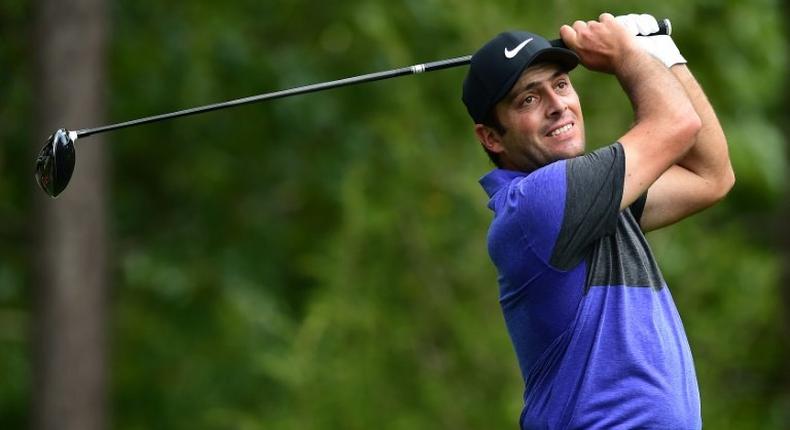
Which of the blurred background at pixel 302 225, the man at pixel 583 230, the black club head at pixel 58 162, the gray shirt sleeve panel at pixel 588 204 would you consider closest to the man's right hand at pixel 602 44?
the man at pixel 583 230

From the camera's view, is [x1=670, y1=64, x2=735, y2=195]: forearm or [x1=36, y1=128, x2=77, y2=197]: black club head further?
[x1=36, y1=128, x2=77, y2=197]: black club head

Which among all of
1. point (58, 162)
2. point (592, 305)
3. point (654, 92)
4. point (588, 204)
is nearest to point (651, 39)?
point (654, 92)

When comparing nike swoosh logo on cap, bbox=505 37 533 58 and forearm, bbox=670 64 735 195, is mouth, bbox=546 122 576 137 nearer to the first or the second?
nike swoosh logo on cap, bbox=505 37 533 58

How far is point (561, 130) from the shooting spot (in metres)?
4.01

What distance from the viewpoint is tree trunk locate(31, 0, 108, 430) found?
9.74m

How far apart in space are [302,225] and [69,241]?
8.17 ft

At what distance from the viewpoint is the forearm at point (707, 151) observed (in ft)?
14.0

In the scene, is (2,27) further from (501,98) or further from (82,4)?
(501,98)

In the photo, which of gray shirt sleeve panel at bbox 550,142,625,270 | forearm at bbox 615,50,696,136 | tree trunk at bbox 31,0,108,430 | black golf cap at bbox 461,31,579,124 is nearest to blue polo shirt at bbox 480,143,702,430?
gray shirt sleeve panel at bbox 550,142,625,270

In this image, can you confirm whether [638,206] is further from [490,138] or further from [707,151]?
[490,138]

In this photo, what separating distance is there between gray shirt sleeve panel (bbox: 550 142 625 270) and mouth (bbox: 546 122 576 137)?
7.8 inches

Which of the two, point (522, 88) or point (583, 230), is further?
point (522, 88)

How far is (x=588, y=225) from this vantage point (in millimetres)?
3797

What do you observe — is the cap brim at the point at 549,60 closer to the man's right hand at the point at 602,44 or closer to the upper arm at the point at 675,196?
the man's right hand at the point at 602,44
